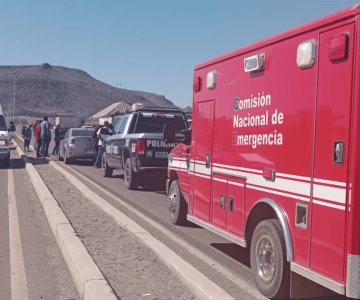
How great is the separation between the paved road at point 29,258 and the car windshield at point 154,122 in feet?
13.4

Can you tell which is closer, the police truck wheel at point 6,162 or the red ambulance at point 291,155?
the red ambulance at point 291,155

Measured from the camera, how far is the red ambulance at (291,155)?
4.33 metres

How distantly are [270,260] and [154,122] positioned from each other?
31.7ft

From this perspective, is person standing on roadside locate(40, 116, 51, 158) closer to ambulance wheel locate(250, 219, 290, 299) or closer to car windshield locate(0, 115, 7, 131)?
car windshield locate(0, 115, 7, 131)

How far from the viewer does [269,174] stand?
5457mm

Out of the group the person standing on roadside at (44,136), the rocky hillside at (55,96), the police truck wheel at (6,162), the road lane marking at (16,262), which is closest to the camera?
the road lane marking at (16,262)

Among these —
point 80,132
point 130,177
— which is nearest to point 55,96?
point 80,132

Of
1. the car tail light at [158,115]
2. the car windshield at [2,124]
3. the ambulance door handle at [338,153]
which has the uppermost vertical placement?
the car tail light at [158,115]

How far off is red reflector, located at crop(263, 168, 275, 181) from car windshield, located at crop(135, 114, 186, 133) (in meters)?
9.24

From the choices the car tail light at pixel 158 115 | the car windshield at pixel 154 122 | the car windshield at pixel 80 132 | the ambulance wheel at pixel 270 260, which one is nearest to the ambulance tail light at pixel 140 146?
the car windshield at pixel 154 122

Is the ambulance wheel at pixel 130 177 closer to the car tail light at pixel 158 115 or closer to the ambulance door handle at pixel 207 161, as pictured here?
the car tail light at pixel 158 115

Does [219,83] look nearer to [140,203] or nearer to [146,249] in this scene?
[146,249]

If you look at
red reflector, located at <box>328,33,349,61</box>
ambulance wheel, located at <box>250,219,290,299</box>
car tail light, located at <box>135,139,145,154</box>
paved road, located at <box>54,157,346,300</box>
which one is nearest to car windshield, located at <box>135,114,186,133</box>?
car tail light, located at <box>135,139,145,154</box>

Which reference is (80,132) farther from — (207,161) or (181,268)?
(181,268)
